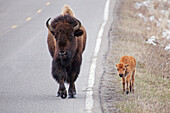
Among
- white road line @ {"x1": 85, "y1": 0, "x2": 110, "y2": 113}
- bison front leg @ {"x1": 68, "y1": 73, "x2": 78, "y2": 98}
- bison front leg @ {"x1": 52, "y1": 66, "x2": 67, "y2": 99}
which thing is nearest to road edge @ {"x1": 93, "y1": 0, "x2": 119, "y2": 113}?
white road line @ {"x1": 85, "y1": 0, "x2": 110, "y2": 113}

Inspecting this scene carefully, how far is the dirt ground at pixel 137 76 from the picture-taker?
8953 millimetres

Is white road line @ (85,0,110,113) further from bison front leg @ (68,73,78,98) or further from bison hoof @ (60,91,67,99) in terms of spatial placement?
bison hoof @ (60,91,67,99)

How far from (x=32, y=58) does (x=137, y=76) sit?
3918mm

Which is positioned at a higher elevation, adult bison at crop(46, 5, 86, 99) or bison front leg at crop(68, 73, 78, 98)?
adult bison at crop(46, 5, 86, 99)

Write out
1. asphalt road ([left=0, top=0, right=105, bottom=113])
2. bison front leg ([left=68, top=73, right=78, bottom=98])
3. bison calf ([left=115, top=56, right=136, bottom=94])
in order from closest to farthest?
asphalt road ([left=0, top=0, right=105, bottom=113]) < bison front leg ([left=68, top=73, right=78, bottom=98]) < bison calf ([left=115, top=56, right=136, bottom=94])

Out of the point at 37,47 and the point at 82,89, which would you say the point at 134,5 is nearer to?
the point at 37,47

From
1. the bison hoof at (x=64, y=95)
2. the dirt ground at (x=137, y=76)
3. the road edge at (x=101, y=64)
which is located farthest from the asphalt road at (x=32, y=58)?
the dirt ground at (x=137, y=76)

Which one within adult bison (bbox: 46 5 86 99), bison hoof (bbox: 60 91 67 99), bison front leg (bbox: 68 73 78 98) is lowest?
bison hoof (bbox: 60 91 67 99)

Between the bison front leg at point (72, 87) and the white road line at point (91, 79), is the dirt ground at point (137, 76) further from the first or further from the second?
the bison front leg at point (72, 87)

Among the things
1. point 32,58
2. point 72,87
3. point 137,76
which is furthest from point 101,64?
point 72,87

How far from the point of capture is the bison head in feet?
29.7

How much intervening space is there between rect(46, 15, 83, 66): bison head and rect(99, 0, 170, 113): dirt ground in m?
1.22

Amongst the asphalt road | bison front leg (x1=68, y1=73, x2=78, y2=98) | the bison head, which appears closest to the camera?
the bison head

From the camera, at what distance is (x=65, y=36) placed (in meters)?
9.15
